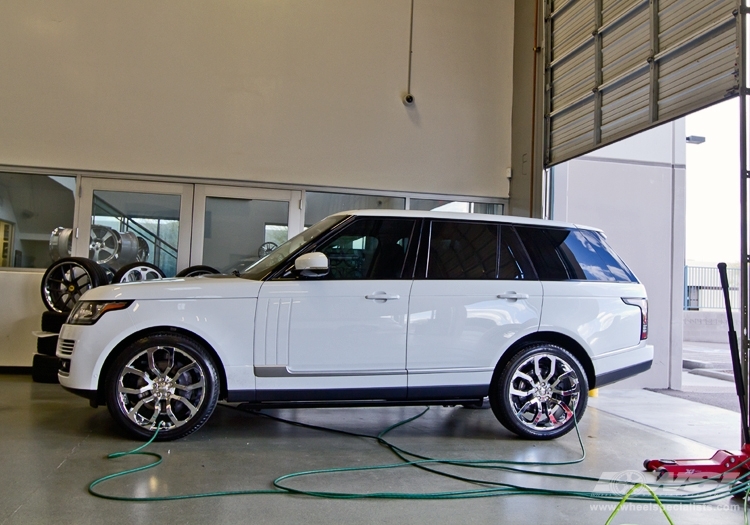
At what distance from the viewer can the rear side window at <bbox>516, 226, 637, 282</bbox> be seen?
15.2ft

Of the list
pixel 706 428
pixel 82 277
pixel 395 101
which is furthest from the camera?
pixel 395 101

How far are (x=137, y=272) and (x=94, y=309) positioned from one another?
272 cm

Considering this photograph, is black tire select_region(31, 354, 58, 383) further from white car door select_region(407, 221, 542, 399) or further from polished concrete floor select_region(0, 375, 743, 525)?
white car door select_region(407, 221, 542, 399)

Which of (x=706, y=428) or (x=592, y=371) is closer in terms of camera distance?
(x=592, y=371)

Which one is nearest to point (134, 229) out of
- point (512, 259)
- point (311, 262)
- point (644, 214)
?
point (311, 262)

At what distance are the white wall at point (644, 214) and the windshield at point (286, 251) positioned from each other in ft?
14.1

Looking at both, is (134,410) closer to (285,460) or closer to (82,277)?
(285,460)

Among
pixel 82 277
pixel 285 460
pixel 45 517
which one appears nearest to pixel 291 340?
pixel 285 460

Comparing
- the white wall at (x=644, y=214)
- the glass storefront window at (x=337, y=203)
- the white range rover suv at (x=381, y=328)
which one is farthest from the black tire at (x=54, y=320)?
the white wall at (x=644, y=214)

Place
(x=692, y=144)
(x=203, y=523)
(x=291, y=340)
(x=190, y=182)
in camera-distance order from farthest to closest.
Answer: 1. (x=692, y=144)
2. (x=190, y=182)
3. (x=291, y=340)
4. (x=203, y=523)

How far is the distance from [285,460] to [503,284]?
82.1 inches

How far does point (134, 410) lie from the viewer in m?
3.99

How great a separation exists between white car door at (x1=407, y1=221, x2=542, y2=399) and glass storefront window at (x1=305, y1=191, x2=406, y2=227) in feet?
10.7

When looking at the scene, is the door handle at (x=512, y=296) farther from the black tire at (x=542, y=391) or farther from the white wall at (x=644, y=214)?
the white wall at (x=644, y=214)
